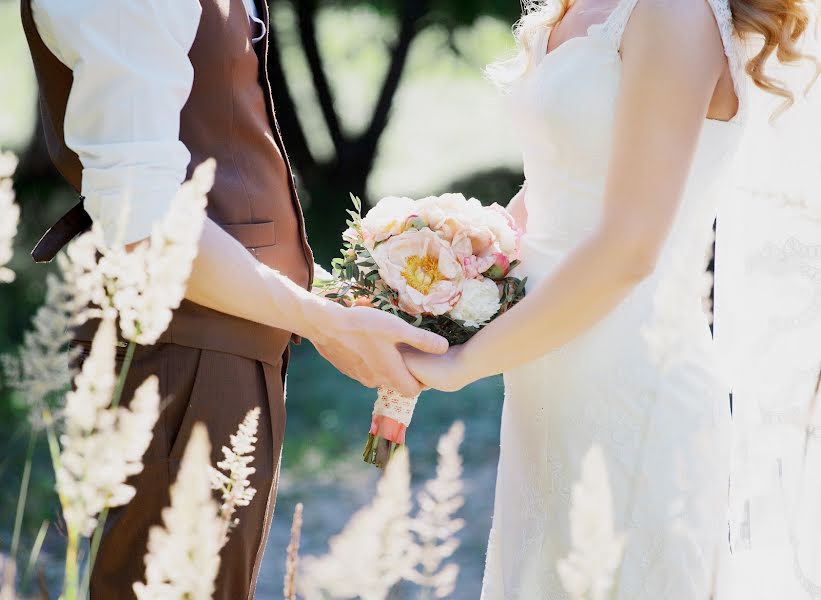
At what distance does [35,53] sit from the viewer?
1.74 meters

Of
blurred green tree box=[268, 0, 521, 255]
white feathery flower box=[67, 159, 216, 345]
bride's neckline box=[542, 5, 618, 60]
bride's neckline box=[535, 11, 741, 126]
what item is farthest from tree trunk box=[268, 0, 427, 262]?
white feathery flower box=[67, 159, 216, 345]

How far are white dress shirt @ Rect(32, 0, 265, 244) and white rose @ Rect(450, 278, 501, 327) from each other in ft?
2.03

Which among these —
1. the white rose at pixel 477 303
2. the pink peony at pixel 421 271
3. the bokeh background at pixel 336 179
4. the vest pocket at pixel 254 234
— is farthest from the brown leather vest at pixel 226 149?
the bokeh background at pixel 336 179

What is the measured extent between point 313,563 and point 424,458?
16.4ft

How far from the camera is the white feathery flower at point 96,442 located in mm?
852

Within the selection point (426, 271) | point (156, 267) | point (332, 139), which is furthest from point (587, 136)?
point (332, 139)

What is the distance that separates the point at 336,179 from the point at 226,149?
580cm

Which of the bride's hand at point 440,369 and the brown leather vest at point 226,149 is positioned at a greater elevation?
the brown leather vest at point 226,149

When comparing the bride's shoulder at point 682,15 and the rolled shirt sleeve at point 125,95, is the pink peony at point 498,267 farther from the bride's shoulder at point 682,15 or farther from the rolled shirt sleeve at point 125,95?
the rolled shirt sleeve at point 125,95

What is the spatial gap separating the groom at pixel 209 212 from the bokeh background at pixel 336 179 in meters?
2.71

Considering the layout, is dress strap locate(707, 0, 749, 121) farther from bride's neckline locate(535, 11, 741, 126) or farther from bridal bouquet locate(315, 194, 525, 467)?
bridal bouquet locate(315, 194, 525, 467)

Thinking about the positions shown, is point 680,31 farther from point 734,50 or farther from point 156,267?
point 156,267

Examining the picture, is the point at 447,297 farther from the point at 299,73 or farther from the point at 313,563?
the point at 299,73

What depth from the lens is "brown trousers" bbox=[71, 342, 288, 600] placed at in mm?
1809
